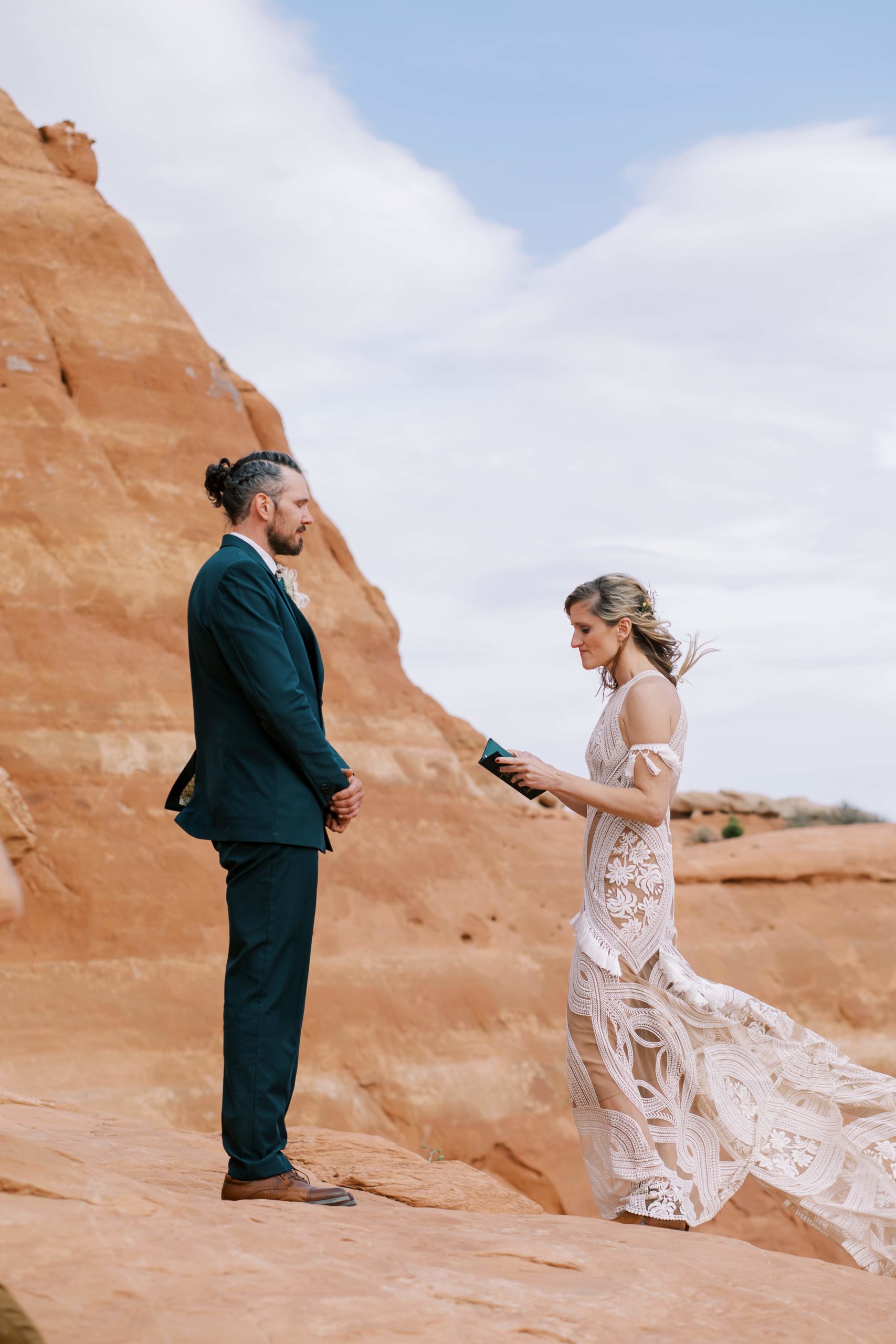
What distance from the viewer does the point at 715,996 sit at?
12.9ft

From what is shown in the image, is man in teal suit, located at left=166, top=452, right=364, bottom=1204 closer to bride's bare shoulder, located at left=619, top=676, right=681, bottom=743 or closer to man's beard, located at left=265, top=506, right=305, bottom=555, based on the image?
man's beard, located at left=265, top=506, right=305, bottom=555

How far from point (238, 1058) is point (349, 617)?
357 inches

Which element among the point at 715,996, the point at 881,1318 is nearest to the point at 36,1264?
the point at 881,1318

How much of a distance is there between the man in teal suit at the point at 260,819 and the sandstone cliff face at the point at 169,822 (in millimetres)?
4718

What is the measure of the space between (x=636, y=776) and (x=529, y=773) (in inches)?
14.0

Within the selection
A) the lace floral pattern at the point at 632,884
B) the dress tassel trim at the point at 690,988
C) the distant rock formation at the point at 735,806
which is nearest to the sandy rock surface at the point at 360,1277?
the dress tassel trim at the point at 690,988

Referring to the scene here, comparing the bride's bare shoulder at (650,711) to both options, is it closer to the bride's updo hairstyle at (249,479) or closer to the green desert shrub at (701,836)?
the bride's updo hairstyle at (249,479)

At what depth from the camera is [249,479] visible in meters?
3.72

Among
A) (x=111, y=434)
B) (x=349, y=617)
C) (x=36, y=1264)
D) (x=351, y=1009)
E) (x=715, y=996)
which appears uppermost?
(x=111, y=434)

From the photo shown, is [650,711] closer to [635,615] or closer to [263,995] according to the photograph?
[635,615]

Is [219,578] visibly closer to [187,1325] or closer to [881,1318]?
[187,1325]

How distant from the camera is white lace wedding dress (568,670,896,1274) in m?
3.79

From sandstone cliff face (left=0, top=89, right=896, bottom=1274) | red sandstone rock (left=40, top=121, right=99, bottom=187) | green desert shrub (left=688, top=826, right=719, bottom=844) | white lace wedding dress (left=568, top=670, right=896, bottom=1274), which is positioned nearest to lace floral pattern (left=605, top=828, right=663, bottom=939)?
white lace wedding dress (left=568, top=670, right=896, bottom=1274)

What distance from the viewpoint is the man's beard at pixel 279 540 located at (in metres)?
3.71
